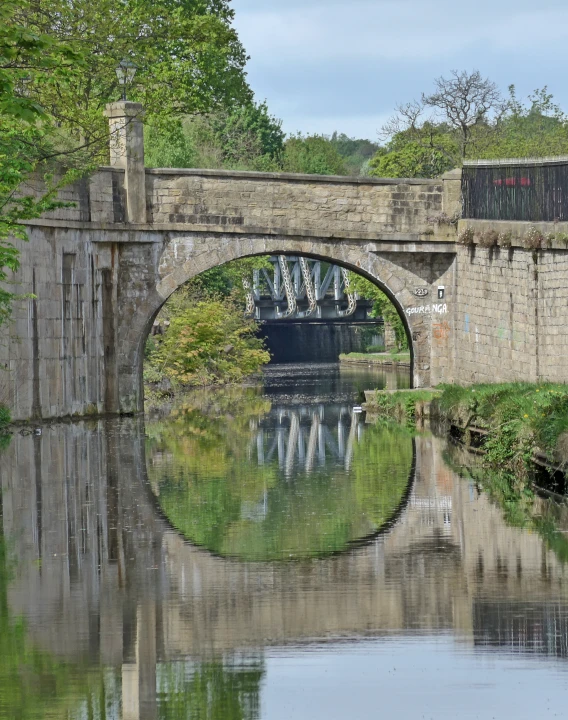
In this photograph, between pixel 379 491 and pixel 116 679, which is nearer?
pixel 116 679

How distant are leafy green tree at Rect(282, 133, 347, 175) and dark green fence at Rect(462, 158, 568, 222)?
3836cm

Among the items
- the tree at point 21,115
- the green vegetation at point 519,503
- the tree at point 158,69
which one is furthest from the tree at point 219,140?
the green vegetation at point 519,503

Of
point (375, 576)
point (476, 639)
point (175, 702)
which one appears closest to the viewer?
point (175, 702)

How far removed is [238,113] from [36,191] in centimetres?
3911

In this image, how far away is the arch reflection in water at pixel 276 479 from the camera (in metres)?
13.9

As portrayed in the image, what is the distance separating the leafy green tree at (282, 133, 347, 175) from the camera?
251ft

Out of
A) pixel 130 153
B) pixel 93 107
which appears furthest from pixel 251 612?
pixel 93 107

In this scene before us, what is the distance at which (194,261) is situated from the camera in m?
28.7

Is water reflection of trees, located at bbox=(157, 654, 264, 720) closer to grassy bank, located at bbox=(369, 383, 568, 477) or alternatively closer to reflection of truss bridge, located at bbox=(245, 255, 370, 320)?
grassy bank, located at bbox=(369, 383, 568, 477)

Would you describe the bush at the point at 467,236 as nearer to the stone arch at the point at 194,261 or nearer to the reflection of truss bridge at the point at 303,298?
the stone arch at the point at 194,261

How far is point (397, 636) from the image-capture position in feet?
31.1

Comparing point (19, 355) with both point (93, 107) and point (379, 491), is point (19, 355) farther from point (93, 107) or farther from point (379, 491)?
point (93, 107)

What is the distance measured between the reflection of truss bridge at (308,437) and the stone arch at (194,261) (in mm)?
2645

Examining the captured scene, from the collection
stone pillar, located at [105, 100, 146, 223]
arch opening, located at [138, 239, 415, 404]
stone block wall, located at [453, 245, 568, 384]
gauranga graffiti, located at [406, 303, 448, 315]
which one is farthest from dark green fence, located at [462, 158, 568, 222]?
stone pillar, located at [105, 100, 146, 223]
